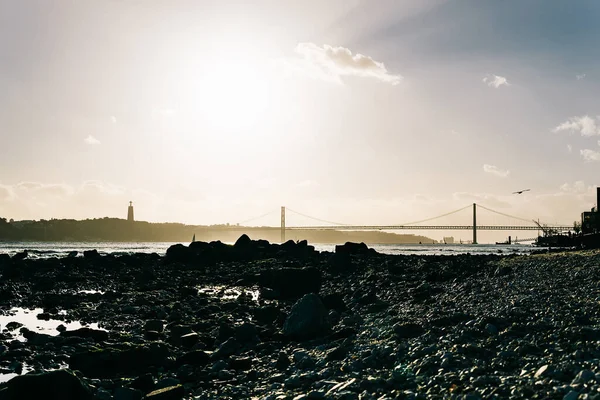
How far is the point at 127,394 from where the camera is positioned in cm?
662

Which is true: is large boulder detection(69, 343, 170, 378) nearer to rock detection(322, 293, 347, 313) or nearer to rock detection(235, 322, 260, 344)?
rock detection(235, 322, 260, 344)

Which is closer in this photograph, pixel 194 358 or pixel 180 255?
pixel 194 358

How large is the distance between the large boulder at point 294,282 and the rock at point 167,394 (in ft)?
28.6

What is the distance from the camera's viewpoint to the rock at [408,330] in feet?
26.5

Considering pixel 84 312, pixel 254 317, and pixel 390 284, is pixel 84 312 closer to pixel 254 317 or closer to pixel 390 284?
pixel 254 317

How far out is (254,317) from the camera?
39.2 ft

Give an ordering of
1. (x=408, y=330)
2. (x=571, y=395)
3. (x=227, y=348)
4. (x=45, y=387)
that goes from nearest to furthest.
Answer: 1. (x=571, y=395)
2. (x=45, y=387)
3. (x=408, y=330)
4. (x=227, y=348)

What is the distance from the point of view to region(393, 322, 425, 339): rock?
807 centimetres

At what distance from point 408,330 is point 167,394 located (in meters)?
4.07

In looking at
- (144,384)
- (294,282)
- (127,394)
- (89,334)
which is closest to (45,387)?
(127,394)

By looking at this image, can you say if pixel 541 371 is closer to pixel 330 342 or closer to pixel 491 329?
pixel 491 329

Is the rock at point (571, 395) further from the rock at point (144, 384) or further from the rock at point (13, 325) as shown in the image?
the rock at point (13, 325)

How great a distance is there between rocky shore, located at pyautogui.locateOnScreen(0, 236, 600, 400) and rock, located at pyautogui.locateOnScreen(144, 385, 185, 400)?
0.6 inches

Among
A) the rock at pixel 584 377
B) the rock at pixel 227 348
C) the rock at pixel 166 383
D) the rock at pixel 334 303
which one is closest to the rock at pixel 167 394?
the rock at pixel 166 383
